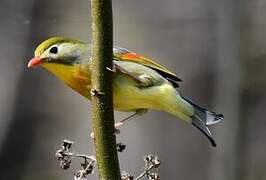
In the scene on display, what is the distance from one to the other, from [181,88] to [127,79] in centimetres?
350

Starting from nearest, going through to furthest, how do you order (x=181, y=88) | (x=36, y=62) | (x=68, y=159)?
(x=68, y=159), (x=36, y=62), (x=181, y=88)

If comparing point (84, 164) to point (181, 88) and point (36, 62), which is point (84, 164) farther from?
point (181, 88)

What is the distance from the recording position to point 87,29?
679cm

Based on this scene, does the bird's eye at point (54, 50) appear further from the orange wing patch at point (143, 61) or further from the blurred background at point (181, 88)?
the blurred background at point (181, 88)

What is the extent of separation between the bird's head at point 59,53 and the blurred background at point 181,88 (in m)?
3.18

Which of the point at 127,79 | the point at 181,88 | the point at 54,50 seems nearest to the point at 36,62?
the point at 54,50

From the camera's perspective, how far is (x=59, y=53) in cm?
264

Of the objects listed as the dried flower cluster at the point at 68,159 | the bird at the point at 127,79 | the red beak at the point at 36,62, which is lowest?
the dried flower cluster at the point at 68,159

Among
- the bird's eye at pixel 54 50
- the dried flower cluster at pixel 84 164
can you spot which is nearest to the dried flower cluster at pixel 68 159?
the dried flower cluster at pixel 84 164

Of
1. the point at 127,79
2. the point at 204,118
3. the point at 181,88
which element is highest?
the point at 127,79

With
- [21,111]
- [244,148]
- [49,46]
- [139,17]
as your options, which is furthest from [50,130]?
[49,46]

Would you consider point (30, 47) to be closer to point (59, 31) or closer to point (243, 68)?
point (59, 31)

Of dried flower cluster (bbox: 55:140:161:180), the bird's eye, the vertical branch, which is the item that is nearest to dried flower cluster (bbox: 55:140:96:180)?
dried flower cluster (bbox: 55:140:161:180)

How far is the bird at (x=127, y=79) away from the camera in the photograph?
259cm
